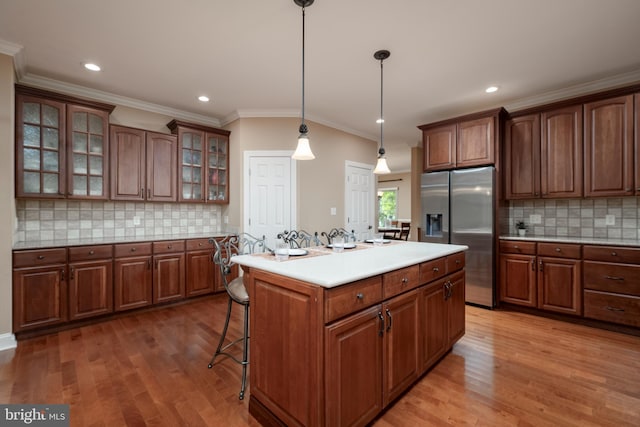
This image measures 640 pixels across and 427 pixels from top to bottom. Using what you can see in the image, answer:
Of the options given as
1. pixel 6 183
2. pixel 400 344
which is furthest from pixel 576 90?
pixel 6 183

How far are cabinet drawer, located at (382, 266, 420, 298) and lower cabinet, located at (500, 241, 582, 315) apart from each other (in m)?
2.33

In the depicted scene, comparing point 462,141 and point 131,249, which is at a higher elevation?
point 462,141

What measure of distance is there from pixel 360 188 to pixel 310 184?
1284 mm

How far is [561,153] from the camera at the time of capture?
134 inches

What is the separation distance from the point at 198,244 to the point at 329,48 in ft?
9.44

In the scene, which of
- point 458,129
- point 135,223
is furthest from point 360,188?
point 135,223

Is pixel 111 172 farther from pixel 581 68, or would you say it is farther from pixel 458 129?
pixel 581 68

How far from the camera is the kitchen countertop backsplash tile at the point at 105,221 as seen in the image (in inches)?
126

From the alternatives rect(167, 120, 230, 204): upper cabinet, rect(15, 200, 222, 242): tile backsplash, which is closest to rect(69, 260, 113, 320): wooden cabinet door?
rect(15, 200, 222, 242): tile backsplash

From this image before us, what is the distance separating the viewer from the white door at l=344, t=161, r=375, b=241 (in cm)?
509

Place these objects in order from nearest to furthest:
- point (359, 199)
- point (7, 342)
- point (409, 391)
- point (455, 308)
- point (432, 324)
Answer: point (409, 391)
point (432, 324)
point (455, 308)
point (7, 342)
point (359, 199)

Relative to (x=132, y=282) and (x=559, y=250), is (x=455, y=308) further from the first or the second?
(x=132, y=282)

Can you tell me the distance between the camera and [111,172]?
347 cm

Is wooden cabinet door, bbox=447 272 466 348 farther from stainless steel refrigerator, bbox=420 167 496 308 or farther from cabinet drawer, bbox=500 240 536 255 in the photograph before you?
cabinet drawer, bbox=500 240 536 255
